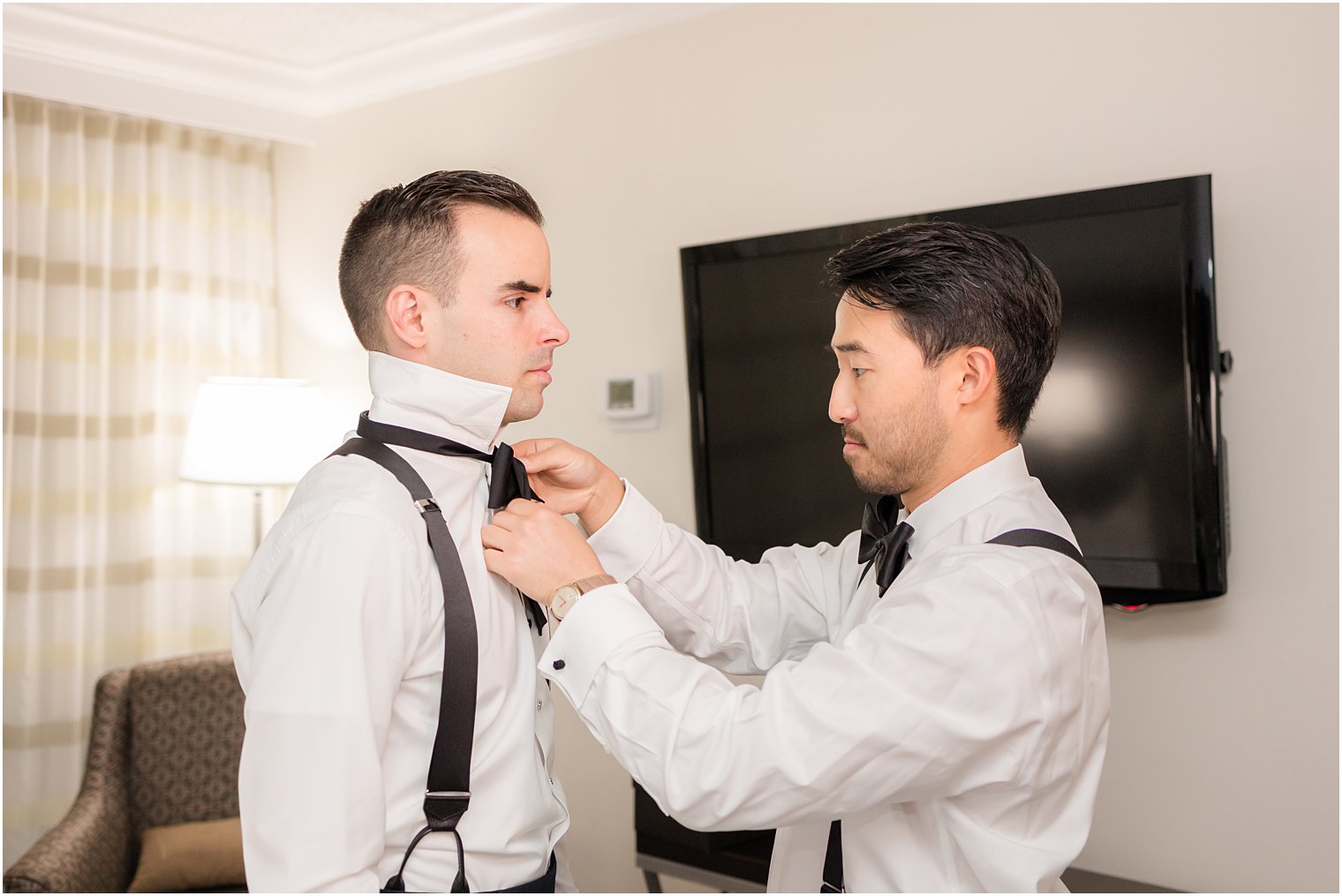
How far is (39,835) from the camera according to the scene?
3.71 meters

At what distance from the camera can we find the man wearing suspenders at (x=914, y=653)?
1275 mm

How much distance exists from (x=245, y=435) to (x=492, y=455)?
8.13ft

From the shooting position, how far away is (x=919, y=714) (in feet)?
4.14

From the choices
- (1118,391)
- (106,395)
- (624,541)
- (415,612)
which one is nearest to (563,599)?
(415,612)

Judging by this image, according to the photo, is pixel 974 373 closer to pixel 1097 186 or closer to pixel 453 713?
pixel 453 713

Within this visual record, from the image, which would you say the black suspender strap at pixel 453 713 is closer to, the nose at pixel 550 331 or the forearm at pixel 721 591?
the nose at pixel 550 331

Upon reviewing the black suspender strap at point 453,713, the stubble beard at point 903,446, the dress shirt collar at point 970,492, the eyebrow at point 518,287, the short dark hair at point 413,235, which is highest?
the short dark hair at point 413,235

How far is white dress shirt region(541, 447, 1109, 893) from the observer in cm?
127

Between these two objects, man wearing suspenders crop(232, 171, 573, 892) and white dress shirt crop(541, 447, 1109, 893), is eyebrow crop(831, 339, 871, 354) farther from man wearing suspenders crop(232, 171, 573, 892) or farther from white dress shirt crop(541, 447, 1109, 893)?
man wearing suspenders crop(232, 171, 573, 892)

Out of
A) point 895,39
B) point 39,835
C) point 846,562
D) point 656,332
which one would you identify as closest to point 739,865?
point 846,562

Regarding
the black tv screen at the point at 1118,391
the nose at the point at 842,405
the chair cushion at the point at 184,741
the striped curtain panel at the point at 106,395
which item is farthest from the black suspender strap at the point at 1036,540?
the striped curtain panel at the point at 106,395

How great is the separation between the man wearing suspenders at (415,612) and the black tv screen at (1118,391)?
103 cm

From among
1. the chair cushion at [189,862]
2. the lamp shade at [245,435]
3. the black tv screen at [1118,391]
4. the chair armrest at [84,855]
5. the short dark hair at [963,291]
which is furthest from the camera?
the lamp shade at [245,435]

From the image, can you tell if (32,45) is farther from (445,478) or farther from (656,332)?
(445,478)
